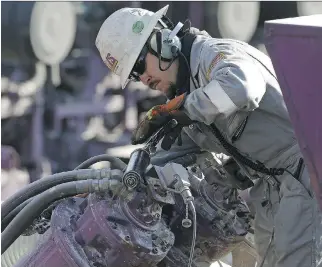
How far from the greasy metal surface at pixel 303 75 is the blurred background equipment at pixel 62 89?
10.3 feet

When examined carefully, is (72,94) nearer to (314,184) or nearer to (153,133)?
(153,133)

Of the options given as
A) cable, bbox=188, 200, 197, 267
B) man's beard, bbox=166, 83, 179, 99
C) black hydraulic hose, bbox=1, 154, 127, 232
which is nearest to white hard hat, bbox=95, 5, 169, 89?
man's beard, bbox=166, 83, 179, 99

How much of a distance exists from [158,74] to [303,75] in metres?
0.84

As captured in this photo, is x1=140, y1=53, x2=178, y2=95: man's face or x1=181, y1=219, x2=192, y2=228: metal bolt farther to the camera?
x1=140, y1=53, x2=178, y2=95: man's face

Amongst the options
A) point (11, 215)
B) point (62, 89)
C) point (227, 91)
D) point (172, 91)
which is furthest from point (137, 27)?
point (62, 89)

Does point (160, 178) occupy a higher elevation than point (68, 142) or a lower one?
higher

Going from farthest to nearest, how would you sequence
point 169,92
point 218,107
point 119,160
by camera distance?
point 119,160
point 169,92
point 218,107

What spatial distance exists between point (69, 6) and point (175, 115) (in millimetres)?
2840

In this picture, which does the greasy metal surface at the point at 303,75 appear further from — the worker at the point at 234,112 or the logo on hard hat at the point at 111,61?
the logo on hard hat at the point at 111,61

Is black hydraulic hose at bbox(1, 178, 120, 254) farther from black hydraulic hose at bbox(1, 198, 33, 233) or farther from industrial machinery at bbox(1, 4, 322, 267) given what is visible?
black hydraulic hose at bbox(1, 198, 33, 233)

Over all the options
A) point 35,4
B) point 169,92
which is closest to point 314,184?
point 169,92

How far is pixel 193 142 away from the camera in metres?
3.04

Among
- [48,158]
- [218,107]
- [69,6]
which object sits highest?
[218,107]

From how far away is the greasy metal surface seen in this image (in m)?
1.98
